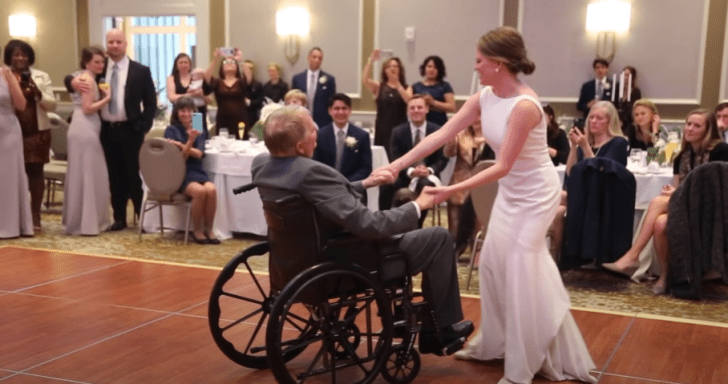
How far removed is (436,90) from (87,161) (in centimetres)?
323

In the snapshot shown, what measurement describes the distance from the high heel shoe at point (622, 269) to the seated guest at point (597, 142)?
0.32 m

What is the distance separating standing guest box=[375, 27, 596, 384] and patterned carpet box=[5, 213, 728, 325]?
1443 millimetres

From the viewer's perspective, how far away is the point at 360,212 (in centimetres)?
289

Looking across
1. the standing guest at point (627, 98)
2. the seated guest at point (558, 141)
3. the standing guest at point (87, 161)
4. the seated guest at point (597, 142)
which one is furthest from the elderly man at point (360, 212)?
the standing guest at point (627, 98)

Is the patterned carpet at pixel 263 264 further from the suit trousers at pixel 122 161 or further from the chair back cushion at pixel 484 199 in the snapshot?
the chair back cushion at pixel 484 199

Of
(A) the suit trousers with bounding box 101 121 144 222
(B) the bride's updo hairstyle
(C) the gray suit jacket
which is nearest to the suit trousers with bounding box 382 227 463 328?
(C) the gray suit jacket

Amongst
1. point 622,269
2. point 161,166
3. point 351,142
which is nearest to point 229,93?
point 161,166

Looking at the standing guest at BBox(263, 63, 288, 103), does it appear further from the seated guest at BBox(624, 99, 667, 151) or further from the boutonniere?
the seated guest at BBox(624, 99, 667, 151)

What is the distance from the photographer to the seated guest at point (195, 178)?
6.42 meters

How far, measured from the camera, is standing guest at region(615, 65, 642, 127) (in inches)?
344

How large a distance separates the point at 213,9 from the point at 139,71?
4.55 metres

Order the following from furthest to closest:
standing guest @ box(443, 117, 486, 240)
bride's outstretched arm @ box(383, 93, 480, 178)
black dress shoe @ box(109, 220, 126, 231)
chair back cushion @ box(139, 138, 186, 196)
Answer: black dress shoe @ box(109, 220, 126, 231) → chair back cushion @ box(139, 138, 186, 196) → standing guest @ box(443, 117, 486, 240) → bride's outstretched arm @ box(383, 93, 480, 178)

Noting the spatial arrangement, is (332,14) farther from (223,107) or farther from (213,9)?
(223,107)

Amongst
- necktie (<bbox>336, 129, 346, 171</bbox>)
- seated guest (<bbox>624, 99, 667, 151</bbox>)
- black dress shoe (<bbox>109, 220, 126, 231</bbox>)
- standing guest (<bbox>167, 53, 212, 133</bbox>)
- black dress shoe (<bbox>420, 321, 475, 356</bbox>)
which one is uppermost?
standing guest (<bbox>167, 53, 212, 133</bbox>)
